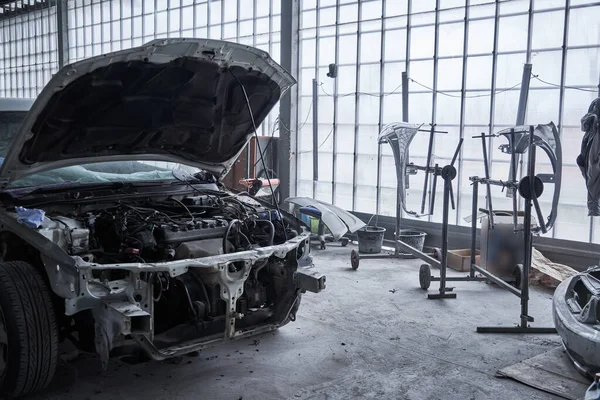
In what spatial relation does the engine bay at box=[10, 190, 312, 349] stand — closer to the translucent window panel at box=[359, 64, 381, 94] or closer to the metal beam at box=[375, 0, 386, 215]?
the metal beam at box=[375, 0, 386, 215]

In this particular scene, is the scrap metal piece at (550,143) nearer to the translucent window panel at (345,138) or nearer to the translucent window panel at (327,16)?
the translucent window panel at (345,138)

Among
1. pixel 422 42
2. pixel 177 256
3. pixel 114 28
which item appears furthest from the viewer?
pixel 114 28

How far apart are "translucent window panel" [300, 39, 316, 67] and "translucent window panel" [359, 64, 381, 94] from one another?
1.15 metres

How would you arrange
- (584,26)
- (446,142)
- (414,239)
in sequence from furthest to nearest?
1. (446,142)
2. (414,239)
3. (584,26)

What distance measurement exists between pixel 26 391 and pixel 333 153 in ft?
24.3

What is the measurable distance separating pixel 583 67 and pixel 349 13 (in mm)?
4098

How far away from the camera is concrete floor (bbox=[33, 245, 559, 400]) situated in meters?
3.84

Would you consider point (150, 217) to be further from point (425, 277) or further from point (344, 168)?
point (344, 168)

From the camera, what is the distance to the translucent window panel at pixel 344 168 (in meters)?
10.1

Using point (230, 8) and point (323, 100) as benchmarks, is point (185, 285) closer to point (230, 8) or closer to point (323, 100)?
point (323, 100)

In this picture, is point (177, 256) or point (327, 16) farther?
point (327, 16)

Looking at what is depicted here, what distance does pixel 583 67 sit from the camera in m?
7.46

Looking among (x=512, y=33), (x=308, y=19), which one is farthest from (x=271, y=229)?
(x=308, y=19)

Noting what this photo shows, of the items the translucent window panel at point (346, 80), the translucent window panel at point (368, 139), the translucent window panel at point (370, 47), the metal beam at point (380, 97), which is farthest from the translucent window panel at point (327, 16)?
the translucent window panel at point (368, 139)
